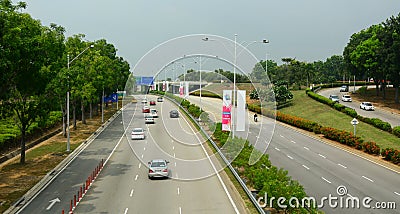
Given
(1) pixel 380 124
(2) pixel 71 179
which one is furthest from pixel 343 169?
(2) pixel 71 179

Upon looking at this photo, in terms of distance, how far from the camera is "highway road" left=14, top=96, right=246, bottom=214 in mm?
20625

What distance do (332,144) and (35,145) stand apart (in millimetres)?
33077

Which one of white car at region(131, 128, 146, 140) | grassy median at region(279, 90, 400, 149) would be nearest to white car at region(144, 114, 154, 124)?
white car at region(131, 128, 146, 140)

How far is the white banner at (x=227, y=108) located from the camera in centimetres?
2316

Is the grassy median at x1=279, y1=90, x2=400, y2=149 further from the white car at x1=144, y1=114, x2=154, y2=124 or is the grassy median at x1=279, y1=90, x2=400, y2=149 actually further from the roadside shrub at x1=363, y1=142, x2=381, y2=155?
the white car at x1=144, y1=114, x2=154, y2=124

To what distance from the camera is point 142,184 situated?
84.2ft

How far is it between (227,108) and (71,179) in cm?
1255

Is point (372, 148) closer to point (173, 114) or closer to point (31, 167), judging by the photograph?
point (173, 114)

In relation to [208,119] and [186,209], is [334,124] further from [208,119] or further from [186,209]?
[186,209]

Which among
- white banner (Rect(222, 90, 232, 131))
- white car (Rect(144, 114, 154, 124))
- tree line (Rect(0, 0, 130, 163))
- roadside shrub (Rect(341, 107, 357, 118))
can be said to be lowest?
white car (Rect(144, 114, 154, 124))

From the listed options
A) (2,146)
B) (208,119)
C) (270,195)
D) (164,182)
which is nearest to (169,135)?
(208,119)

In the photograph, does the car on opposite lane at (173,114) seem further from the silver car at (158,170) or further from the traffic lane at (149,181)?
the silver car at (158,170)

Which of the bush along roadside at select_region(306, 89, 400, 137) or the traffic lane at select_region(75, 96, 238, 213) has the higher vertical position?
the bush along roadside at select_region(306, 89, 400, 137)

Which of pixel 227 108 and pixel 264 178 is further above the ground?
pixel 227 108
